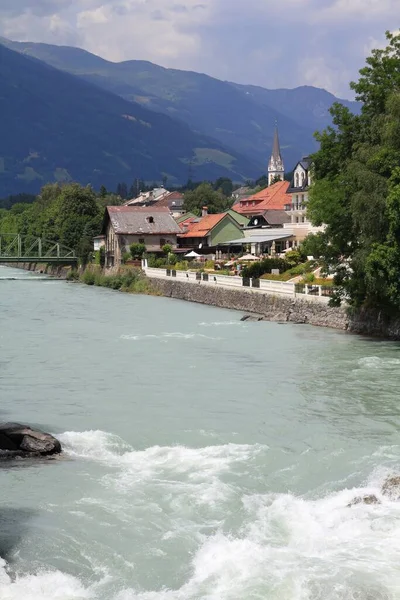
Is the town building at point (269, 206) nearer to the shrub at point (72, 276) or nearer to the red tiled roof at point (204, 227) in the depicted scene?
the red tiled roof at point (204, 227)

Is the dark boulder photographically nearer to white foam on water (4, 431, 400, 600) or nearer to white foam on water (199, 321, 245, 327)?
white foam on water (4, 431, 400, 600)

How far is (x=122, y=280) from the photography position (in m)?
87.9

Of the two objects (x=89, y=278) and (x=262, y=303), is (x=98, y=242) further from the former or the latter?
(x=262, y=303)

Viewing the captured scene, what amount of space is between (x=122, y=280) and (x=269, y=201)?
36.2 meters

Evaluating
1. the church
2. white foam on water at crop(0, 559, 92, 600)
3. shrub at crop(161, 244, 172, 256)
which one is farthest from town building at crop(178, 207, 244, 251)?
white foam on water at crop(0, 559, 92, 600)

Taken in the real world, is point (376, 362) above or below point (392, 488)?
above

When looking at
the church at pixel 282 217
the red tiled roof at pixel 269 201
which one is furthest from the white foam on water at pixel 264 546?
the red tiled roof at pixel 269 201

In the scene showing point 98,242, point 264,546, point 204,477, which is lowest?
point 264,546

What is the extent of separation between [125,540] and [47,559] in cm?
153

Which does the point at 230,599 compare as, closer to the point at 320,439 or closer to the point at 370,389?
the point at 320,439

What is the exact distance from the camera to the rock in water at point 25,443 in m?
21.3

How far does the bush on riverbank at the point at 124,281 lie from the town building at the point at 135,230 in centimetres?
323

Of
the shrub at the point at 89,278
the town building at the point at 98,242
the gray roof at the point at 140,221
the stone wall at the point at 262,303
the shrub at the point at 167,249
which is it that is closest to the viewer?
the stone wall at the point at 262,303

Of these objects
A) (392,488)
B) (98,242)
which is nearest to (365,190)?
(392,488)
